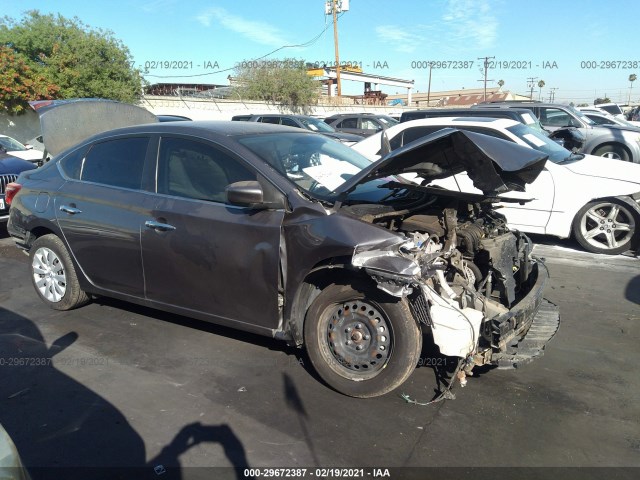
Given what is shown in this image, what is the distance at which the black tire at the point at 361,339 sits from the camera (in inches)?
127

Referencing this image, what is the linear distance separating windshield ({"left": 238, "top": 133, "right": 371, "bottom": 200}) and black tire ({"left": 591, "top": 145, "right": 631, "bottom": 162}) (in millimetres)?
10533

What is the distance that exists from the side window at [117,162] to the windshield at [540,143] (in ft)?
16.9

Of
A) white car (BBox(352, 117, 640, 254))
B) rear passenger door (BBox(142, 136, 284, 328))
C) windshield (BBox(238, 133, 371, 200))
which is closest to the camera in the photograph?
rear passenger door (BBox(142, 136, 284, 328))

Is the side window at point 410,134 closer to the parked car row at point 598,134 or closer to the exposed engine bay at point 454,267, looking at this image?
the exposed engine bay at point 454,267

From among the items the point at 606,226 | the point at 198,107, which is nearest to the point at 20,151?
the point at 606,226

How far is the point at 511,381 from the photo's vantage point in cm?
370

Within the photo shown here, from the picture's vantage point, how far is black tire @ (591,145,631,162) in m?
12.6

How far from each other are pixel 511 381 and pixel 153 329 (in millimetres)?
3098

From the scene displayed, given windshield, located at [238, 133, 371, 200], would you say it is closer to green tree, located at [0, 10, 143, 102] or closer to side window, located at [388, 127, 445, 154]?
side window, located at [388, 127, 445, 154]

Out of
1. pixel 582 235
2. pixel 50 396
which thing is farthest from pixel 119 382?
pixel 582 235

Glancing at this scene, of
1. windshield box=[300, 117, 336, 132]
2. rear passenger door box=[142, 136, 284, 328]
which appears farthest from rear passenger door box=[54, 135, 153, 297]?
windshield box=[300, 117, 336, 132]

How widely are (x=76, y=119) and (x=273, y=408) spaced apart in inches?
210

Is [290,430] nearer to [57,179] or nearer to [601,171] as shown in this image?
[57,179]

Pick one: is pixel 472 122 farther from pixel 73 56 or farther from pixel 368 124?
pixel 73 56
